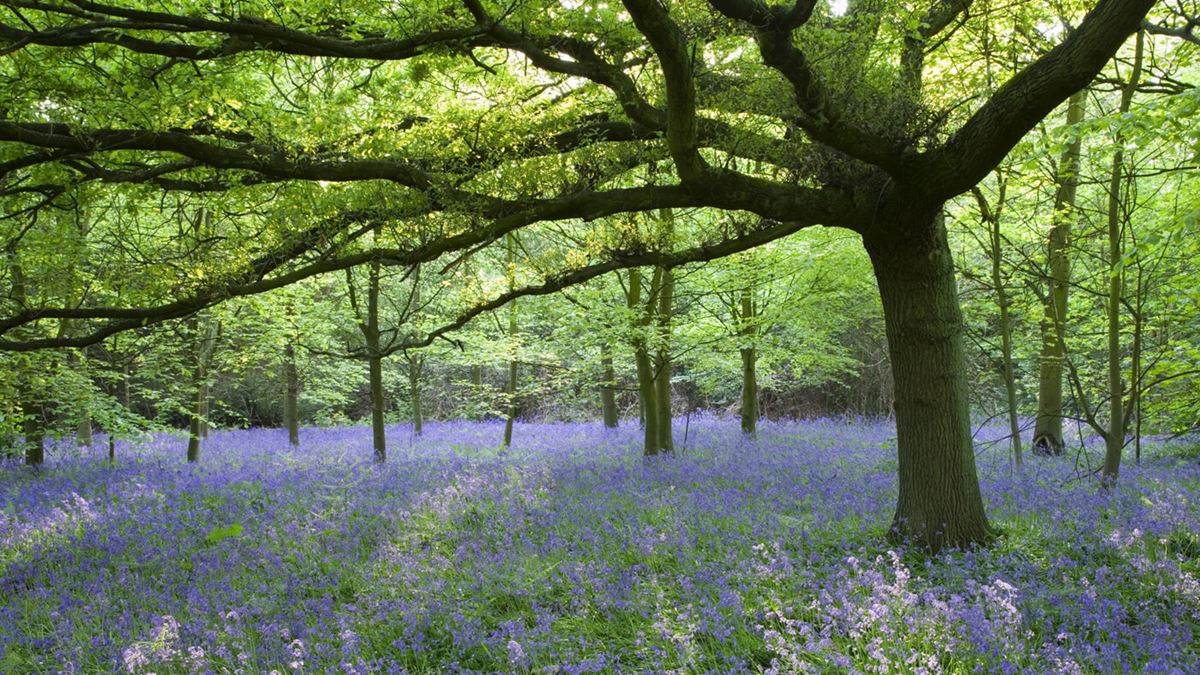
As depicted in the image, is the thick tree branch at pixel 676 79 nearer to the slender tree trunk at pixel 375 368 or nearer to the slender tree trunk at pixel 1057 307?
the slender tree trunk at pixel 1057 307

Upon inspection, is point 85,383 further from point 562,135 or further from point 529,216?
point 529,216

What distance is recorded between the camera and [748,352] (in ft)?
51.1

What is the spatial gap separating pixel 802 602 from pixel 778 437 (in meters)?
10.9

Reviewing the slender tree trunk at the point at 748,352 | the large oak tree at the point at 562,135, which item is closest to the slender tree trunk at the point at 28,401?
the large oak tree at the point at 562,135

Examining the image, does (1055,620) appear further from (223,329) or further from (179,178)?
(223,329)

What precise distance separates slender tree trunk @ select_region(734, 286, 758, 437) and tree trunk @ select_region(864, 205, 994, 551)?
7.61 m

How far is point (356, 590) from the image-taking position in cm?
636

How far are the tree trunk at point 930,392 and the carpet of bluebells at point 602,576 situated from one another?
1.08ft

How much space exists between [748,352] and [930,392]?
31.0 ft

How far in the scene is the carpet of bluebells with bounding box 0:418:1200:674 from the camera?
438 centimetres

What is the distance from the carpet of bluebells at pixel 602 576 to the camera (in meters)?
4.38

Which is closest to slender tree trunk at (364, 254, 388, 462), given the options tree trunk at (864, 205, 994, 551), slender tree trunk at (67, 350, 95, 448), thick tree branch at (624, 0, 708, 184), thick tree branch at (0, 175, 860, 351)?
slender tree trunk at (67, 350, 95, 448)

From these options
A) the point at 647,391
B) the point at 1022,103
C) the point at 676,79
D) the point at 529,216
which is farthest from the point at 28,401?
the point at 1022,103

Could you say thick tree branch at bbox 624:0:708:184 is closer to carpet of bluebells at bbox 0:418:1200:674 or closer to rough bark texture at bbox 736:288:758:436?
carpet of bluebells at bbox 0:418:1200:674
